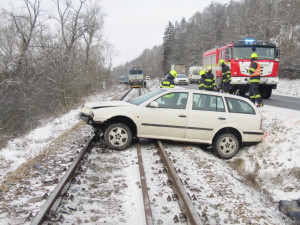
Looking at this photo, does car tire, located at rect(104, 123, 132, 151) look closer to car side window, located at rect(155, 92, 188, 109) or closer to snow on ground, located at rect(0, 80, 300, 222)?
car side window, located at rect(155, 92, 188, 109)

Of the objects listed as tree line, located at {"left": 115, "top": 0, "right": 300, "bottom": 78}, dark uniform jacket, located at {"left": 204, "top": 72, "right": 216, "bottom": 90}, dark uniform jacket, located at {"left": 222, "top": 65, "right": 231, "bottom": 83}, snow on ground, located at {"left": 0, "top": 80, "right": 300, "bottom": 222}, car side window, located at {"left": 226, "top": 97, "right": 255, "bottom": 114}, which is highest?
tree line, located at {"left": 115, "top": 0, "right": 300, "bottom": 78}

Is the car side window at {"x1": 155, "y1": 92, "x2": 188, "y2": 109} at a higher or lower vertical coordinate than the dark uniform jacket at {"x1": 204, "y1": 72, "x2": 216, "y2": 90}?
lower

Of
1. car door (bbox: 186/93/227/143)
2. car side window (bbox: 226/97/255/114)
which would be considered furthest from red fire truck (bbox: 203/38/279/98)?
car door (bbox: 186/93/227/143)

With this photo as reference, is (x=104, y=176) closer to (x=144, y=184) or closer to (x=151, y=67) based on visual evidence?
(x=144, y=184)

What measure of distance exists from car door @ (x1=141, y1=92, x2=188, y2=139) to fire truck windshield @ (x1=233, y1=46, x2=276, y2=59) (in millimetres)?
8175

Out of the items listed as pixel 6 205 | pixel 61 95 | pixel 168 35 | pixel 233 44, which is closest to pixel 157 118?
pixel 6 205

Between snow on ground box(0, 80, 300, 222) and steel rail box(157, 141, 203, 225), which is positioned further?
snow on ground box(0, 80, 300, 222)

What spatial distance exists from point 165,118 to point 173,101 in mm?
489

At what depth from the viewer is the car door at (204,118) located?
21.8 feet

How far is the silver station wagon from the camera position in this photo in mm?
6473

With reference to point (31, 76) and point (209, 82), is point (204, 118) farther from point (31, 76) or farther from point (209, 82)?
point (31, 76)

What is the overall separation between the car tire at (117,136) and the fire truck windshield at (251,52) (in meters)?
9.20

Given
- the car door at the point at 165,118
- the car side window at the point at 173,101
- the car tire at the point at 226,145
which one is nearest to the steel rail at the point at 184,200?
the car door at the point at 165,118

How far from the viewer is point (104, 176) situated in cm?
488
